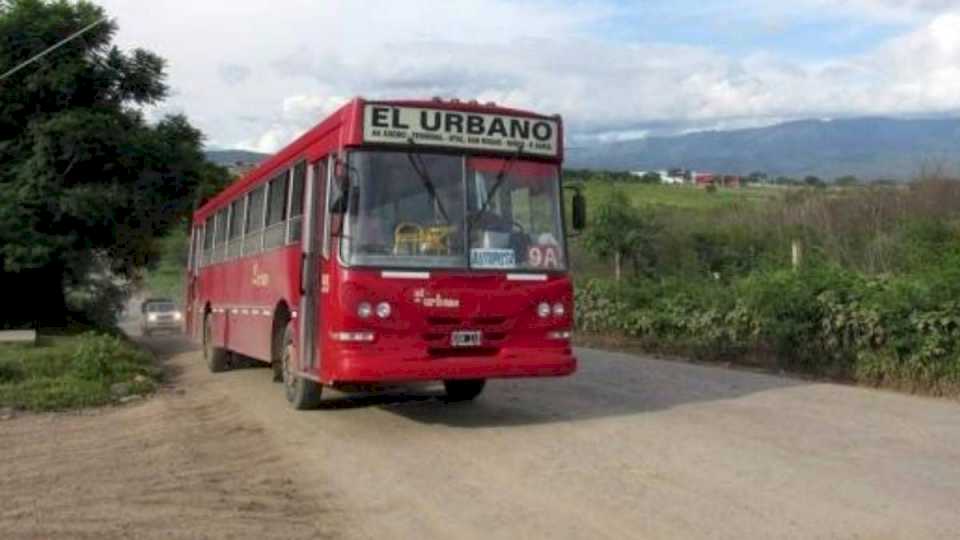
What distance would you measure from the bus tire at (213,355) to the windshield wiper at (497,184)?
9380 mm

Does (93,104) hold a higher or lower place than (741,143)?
lower

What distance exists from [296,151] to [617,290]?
14.7 metres

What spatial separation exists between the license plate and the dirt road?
0.88 m

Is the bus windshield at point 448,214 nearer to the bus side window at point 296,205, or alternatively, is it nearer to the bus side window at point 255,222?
the bus side window at point 296,205

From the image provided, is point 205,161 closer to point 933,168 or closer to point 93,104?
point 93,104

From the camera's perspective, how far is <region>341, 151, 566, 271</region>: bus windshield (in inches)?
437

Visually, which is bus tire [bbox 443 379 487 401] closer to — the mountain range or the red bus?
the red bus

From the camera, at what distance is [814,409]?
1262 centimetres

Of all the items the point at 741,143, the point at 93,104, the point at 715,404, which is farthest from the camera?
the point at 741,143

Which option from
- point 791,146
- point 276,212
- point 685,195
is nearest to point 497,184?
point 276,212

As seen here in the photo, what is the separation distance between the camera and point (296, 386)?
13188mm

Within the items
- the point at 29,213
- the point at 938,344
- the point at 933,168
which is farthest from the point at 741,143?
the point at 938,344

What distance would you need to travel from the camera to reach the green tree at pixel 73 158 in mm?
27453

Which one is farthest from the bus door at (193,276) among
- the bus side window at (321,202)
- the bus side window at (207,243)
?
the bus side window at (321,202)
